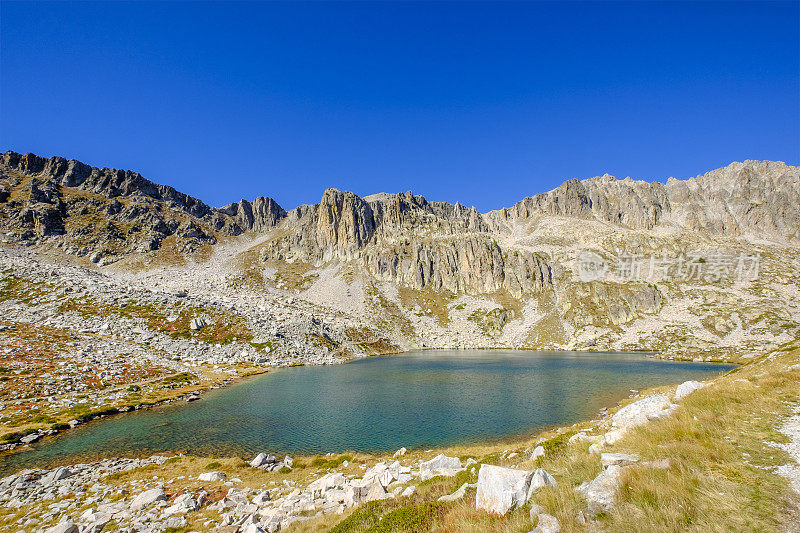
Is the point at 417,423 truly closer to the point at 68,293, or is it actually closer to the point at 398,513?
the point at 398,513

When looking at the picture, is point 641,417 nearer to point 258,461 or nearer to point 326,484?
point 326,484

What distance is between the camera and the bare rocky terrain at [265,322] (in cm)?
1897

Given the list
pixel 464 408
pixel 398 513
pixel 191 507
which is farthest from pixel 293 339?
pixel 398 513

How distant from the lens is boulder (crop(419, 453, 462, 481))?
18906 mm

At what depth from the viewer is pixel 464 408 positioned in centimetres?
4456

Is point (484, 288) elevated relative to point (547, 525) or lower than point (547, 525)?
elevated

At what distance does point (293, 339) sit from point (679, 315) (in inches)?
6090

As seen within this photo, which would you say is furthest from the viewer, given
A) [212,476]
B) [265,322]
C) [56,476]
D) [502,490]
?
[265,322]

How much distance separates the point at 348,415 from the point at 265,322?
7376 centimetres

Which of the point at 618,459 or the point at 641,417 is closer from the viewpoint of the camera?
the point at 618,459

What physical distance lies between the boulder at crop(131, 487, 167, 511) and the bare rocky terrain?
0.19 meters

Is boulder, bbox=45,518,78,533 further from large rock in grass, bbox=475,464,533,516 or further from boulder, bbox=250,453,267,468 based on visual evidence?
large rock in grass, bbox=475,464,533,516

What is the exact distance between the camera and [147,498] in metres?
19.9

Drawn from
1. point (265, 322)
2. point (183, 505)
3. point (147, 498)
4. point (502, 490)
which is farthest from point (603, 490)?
point (265, 322)
